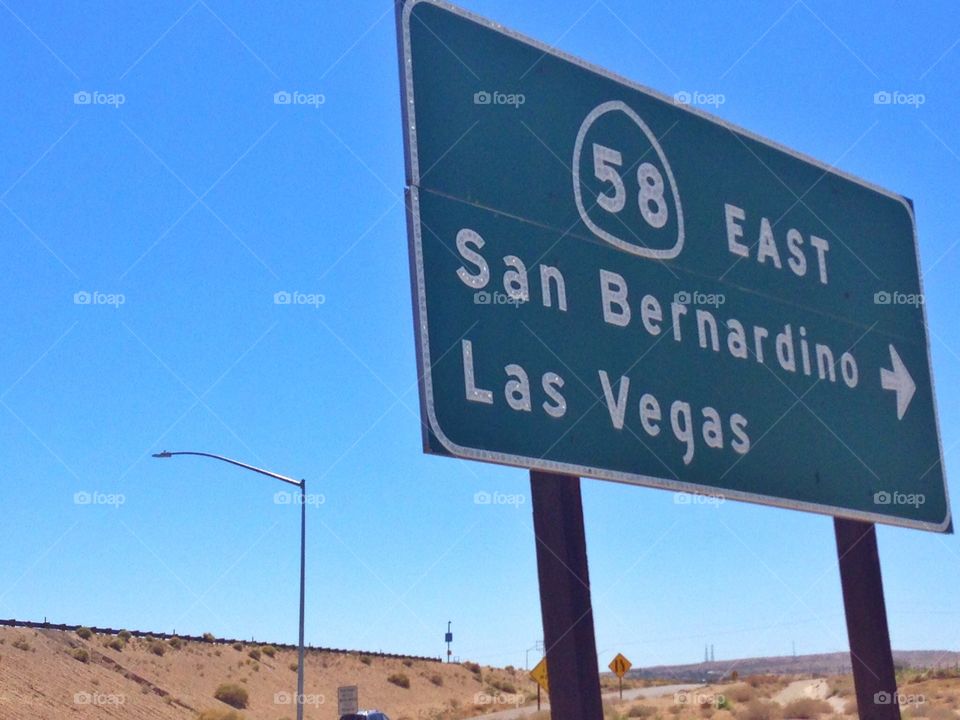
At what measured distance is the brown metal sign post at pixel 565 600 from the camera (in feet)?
21.9

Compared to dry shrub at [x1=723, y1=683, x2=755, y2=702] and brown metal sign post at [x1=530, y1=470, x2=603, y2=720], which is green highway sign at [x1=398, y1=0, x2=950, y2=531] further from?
dry shrub at [x1=723, y1=683, x2=755, y2=702]

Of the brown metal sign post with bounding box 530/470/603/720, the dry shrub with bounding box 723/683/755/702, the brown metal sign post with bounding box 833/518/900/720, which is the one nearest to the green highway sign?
the brown metal sign post with bounding box 530/470/603/720

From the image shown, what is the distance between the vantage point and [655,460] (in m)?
7.44

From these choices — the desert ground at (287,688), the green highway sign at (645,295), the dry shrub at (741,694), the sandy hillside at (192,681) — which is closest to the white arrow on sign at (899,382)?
the green highway sign at (645,295)

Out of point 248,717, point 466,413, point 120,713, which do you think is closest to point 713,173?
point 466,413

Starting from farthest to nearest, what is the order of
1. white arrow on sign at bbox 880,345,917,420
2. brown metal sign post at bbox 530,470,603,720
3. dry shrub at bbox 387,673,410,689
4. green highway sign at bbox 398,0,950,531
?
dry shrub at bbox 387,673,410,689
white arrow on sign at bbox 880,345,917,420
brown metal sign post at bbox 530,470,603,720
green highway sign at bbox 398,0,950,531

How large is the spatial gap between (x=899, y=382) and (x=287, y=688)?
6753 cm

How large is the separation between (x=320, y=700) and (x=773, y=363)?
198 ft

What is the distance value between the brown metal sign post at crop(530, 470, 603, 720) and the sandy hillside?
141ft

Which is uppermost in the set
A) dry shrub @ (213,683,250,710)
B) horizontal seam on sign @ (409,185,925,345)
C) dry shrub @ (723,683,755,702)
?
dry shrub @ (213,683,250,710)

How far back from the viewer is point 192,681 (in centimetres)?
6750

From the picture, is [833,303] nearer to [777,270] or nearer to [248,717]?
[777,270]

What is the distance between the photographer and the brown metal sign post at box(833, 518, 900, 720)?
966 cm

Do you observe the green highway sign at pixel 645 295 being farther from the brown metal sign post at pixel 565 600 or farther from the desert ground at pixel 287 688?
the desert ground at pixel 287 688
